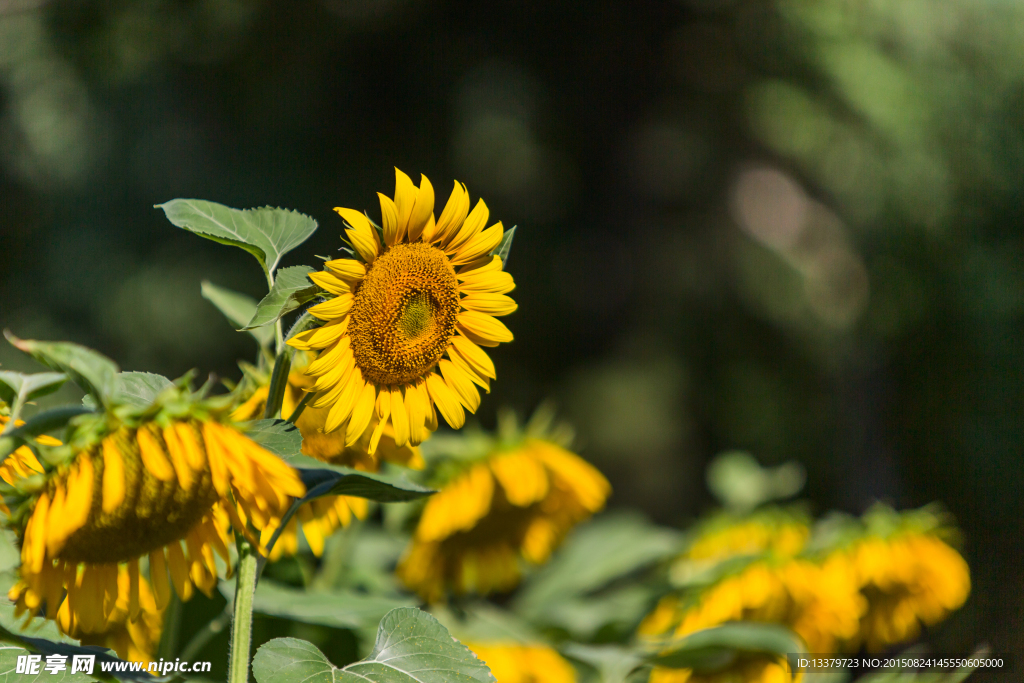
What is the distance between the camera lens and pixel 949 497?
189cm

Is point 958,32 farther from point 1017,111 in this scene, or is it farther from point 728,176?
point 728,176

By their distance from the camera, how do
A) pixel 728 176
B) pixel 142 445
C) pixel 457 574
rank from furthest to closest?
pixel 728 176
pixel 457 574
pixel 142 445

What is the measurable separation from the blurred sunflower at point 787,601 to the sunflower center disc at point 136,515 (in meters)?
0.32

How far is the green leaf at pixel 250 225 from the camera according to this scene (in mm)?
251

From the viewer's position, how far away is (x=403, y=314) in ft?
0.90

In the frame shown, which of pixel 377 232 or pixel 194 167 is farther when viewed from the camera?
pixel 194 167

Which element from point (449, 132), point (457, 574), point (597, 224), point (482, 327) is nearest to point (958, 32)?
point (597, 224)

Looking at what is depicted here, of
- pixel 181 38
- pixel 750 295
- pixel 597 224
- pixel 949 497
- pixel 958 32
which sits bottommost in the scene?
pixel 949 497

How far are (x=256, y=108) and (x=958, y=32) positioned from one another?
1.71 metres

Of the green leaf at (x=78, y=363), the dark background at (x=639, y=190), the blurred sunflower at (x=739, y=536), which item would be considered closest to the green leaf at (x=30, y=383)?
the green leaf at (x=78, y=363)

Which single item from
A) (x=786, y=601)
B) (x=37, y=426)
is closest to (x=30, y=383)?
(x=37, y=426)

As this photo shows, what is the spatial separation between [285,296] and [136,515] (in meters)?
0.08

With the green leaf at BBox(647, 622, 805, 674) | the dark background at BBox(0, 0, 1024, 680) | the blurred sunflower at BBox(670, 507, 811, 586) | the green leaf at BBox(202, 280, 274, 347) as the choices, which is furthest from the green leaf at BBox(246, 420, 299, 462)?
the dark background at BBox(0, 0, 1024, 680)

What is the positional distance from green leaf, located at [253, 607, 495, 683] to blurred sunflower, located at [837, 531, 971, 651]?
0.34 meters
